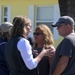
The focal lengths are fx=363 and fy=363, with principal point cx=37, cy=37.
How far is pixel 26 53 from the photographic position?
4.80 m

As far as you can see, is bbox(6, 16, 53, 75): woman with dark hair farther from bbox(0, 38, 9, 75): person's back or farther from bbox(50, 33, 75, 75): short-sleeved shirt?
bbox(0, 38, 9, 75): person's back

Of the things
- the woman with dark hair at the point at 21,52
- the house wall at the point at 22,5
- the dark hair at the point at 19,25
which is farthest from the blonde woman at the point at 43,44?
the house wall at the point at 22,5

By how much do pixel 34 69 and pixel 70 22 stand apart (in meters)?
0.81

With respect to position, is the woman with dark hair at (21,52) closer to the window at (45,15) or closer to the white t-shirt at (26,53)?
the white t-shirt at (26,53)

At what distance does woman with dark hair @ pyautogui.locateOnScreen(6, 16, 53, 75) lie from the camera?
4816mm

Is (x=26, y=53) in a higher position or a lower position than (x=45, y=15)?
lower

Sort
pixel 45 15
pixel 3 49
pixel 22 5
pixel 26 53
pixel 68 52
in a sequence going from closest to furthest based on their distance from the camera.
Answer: pixel 68 52
pixel 26 53
pixel 3 49
pixel 22 5
pixel 45 15

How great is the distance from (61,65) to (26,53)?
515 mm

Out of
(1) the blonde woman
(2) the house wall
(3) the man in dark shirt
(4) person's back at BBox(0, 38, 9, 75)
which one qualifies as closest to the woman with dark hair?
(1) the blonde woman

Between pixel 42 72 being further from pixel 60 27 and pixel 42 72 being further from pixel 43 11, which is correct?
pixel 43 11

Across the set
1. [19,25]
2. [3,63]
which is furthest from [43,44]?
[3,63]

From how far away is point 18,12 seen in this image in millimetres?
13414

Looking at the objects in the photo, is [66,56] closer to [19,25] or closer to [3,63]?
[19,25]

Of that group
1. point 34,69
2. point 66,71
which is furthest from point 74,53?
point 34,69
